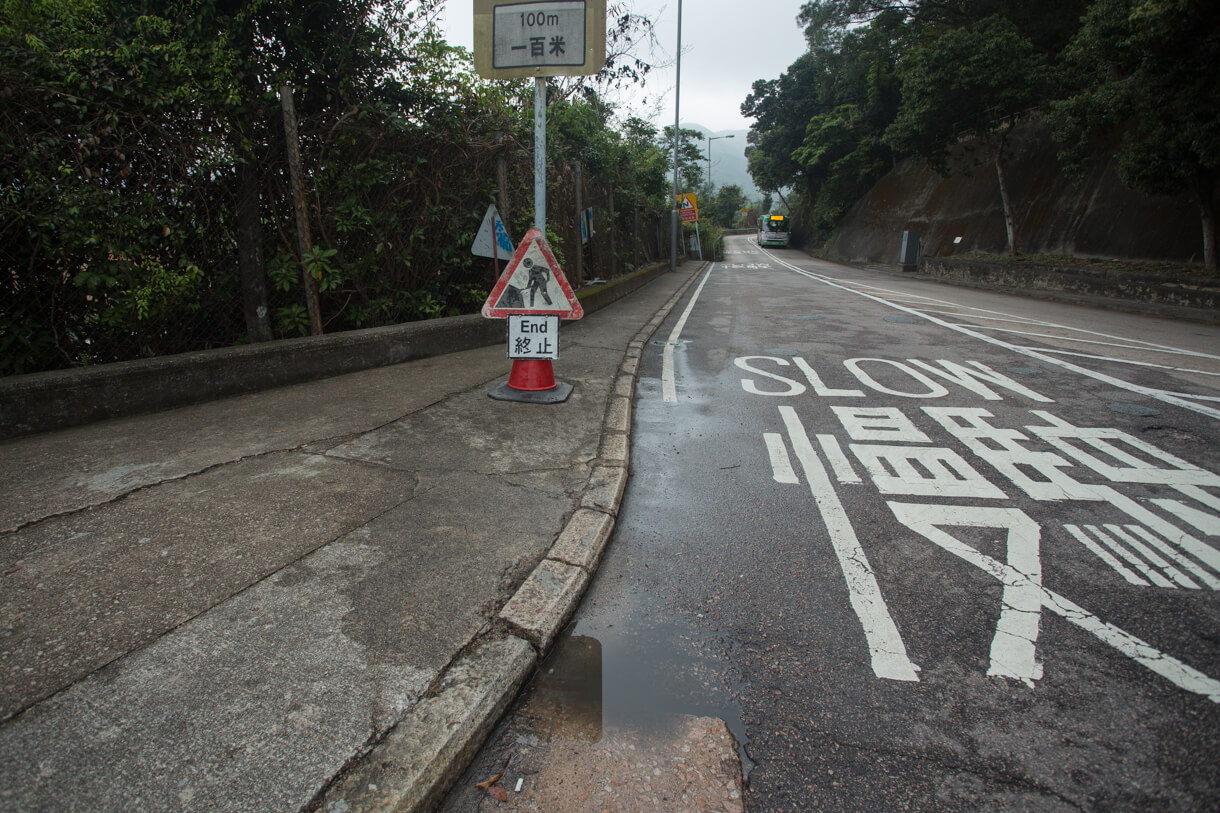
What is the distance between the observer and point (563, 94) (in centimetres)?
1396

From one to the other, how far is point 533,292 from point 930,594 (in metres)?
3.43

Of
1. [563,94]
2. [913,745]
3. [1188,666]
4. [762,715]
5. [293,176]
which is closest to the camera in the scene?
[913,745]

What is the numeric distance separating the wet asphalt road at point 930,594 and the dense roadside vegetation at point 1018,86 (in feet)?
32.1

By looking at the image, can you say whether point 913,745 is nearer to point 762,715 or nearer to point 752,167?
point 762,715

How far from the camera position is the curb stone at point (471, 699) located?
1.62m

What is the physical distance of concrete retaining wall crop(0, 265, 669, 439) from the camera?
3793 millimetres

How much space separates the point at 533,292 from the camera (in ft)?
16.2

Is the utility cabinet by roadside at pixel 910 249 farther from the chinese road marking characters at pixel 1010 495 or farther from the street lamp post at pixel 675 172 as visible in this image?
the chinese road marking characters at pixel 1010 495

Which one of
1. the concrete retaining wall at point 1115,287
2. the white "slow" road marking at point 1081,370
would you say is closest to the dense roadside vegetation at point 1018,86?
the concrete retaining wall at point 1115,287

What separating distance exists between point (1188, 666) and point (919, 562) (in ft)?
3.01

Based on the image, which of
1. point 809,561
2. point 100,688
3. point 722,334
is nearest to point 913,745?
point 809,561

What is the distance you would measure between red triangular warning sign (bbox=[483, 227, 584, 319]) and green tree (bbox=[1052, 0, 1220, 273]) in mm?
12336

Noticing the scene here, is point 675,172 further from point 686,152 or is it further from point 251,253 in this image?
point 251,253

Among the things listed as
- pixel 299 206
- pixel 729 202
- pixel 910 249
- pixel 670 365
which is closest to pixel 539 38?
pixel 299 206
